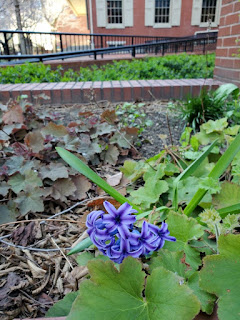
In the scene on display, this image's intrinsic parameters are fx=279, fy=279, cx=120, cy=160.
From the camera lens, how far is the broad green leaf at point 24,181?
4.46 feet

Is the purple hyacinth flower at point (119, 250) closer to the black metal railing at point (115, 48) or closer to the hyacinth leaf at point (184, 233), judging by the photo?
the hyacinth leaf at point (184, 233)

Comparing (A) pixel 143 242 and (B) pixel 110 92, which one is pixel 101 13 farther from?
(A) pixel 143 242

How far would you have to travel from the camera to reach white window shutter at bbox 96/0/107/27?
16.0m

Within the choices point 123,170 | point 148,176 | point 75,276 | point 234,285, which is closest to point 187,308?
point 234,285

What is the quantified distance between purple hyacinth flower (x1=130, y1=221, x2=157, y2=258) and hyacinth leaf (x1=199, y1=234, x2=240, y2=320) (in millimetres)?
140

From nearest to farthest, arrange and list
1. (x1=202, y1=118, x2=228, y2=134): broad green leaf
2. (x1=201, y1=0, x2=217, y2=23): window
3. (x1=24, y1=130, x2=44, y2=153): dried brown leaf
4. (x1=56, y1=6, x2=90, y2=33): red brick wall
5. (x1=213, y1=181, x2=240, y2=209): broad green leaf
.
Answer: (x1=213, y1=181, x2=240, y2=209): broad green leaf
(x1=24, y1=130, x2=44, y2=153): dried brown leaf
(x1=202, y1=118, x2=228, y2=134): broad green leaf
(x1=201, y1=0, x2=217, y2=23): window
(x1=56, y1=6, x2=90, y2=33): red brick wall

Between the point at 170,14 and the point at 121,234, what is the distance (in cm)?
1910

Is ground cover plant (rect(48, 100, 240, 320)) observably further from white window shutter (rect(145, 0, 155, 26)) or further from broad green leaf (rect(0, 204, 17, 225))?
white window shutter (rect(145, 0, 155, 26))

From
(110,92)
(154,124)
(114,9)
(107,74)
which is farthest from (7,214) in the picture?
(114,9)

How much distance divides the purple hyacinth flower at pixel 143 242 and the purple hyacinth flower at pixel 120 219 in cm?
4

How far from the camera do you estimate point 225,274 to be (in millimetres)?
695

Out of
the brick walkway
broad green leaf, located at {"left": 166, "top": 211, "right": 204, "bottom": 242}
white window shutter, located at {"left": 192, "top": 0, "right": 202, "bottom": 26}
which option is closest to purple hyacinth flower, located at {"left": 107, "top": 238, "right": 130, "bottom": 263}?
broad green leaf, located at {"left": 166, "top": 211, "right": 204, "bottom": 242}

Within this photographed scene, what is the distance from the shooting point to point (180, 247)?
901mm

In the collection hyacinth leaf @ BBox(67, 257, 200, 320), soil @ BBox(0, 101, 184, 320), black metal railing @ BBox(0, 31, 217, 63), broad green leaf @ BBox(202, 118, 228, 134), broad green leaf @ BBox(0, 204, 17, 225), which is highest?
black metal railing @ BBox(0, 31, 217, 63)
